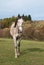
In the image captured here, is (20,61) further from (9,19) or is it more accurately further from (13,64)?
(9,19)

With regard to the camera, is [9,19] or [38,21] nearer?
[38,21]

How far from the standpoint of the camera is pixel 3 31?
4947 cm

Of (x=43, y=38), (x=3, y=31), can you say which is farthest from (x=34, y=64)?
(x=3, y=31)

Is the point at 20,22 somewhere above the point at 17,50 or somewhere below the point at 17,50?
above

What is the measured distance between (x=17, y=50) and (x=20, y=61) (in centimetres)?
226

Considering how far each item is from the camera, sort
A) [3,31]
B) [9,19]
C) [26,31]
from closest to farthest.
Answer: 1. [26,31]
2. [3,31]
3. [9,19]

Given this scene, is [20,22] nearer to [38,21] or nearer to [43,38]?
[43,38]

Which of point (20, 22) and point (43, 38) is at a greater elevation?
point (20, 22)

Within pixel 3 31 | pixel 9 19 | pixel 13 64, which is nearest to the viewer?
pixel 13 64

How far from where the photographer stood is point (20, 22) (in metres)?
16.1

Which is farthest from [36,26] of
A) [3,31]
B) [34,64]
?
[34,64]

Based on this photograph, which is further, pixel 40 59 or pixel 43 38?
pixel 43 38

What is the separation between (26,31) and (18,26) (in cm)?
2997

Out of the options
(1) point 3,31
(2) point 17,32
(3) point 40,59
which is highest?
(2) point 17,32
